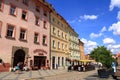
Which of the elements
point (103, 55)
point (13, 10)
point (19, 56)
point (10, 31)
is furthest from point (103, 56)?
point (13, 10)

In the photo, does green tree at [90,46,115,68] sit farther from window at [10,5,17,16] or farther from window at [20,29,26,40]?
window at [10,5,17,16]

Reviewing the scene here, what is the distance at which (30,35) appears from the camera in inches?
1299

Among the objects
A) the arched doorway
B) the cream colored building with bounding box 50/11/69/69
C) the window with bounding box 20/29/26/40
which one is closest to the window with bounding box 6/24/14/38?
the window with bounding box 20/29/26/40

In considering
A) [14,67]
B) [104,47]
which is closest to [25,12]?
[14,67]

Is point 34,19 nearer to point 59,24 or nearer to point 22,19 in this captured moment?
point 22,19

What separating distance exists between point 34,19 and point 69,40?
2201cm

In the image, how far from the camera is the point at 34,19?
3441 centimetres

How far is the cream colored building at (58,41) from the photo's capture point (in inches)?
1650

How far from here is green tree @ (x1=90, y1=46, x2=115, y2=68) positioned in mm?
25844

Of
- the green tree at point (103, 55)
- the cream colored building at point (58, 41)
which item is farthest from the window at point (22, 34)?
the green tree at point (103, 55)

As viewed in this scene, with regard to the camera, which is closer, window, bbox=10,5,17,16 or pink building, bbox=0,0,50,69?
pink building, bbox=0,0,50,69

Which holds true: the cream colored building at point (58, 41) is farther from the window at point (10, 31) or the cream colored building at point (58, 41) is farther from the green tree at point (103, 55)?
the green tree at point (103, 55)

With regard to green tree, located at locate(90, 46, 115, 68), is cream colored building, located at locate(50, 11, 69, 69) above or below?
above

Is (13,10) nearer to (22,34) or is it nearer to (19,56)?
(22,34)
